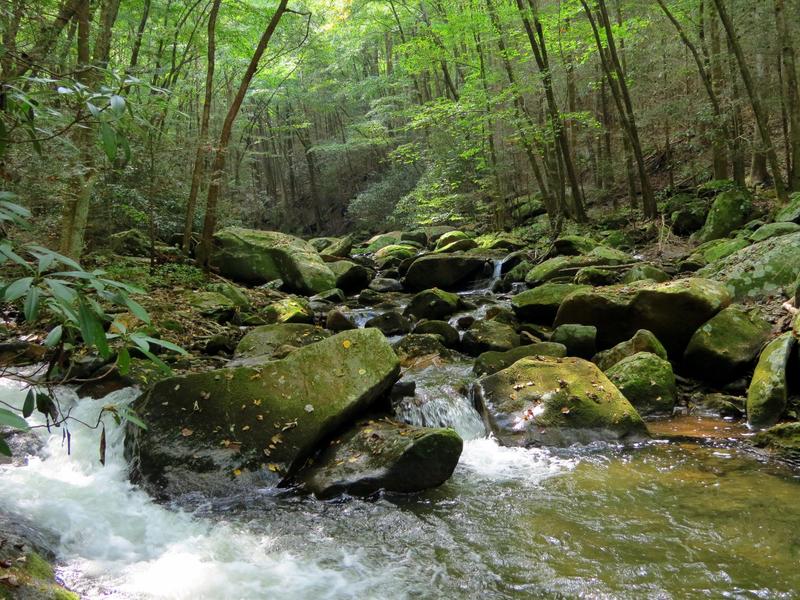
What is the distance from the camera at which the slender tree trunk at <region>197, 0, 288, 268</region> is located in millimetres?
9547

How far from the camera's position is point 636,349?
670 cm

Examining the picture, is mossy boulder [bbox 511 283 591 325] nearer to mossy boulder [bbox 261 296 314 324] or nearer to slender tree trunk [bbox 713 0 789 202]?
mossy boulder [bbox 261 296 314 324]

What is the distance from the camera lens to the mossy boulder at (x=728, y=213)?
1133cm

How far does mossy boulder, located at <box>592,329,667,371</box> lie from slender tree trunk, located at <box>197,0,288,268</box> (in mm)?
7342

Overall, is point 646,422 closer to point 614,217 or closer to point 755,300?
point 755,300

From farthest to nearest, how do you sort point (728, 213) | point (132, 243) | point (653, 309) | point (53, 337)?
point (728, 213) < point (132, 243) < point (653, 309) < point (53, 337)

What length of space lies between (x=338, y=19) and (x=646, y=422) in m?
21.6

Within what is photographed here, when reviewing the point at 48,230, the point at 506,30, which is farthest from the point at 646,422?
the point at 506,30

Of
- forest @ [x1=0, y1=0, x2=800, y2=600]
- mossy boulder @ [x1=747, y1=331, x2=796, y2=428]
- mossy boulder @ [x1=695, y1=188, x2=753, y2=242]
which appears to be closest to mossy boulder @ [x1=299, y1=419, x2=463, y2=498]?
forest @ [x1=0, y1=0, x2=800, y2=600]

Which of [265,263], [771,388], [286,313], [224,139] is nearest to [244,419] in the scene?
[286,313]

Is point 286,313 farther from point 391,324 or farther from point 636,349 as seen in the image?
point 636,349

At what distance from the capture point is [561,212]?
14781 mm

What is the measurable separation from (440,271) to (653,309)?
6.73m

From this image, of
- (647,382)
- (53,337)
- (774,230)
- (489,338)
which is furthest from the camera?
(774,230)
